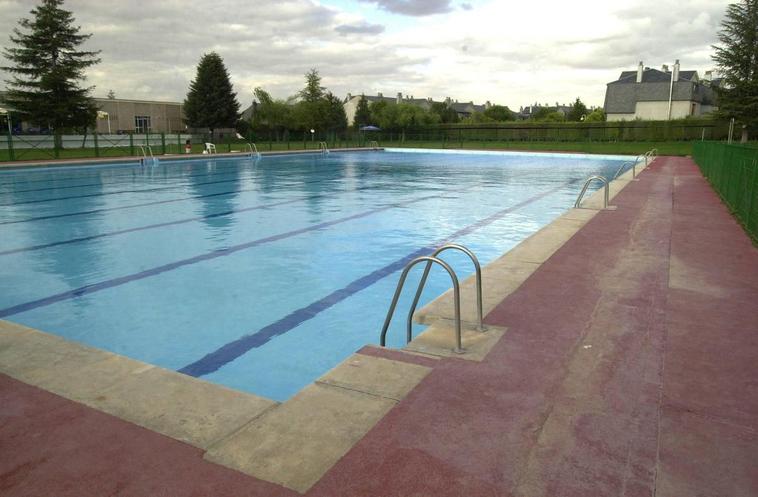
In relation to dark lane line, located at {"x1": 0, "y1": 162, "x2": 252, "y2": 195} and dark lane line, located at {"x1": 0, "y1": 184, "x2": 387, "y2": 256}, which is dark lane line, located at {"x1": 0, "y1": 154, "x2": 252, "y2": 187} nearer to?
dark lane line, located at {"x1": 0, "y1": 162, "x2": 252, "y2": 195}

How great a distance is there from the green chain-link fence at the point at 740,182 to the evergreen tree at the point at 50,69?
3815cm

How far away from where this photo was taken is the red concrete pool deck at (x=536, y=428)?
8.36ft

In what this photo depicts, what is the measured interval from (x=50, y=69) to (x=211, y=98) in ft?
81.9

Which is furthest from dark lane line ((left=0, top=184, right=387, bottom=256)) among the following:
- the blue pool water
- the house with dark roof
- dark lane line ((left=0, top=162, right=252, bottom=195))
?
the house with dark roof

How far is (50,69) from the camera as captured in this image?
37781mm

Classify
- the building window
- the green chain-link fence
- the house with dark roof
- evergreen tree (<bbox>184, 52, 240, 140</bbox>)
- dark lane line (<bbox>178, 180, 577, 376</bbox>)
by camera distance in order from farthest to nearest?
1. the building window
2. the house with dark roof
3. evergreen tree (<bbox>184, 52, 240, 140</bbox>)
4. the green chain-link fence
5. dark lane line (<bbox>178, 180, 577, 376</bbox>)

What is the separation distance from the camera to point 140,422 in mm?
3123

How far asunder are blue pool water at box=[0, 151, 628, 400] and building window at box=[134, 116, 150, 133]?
55.4m

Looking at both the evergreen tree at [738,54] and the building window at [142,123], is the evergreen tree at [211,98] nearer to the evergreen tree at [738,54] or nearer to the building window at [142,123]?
the building window at [142,123]

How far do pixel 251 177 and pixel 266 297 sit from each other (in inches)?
634

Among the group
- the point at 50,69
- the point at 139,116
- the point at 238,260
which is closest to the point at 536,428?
the point at 238,260

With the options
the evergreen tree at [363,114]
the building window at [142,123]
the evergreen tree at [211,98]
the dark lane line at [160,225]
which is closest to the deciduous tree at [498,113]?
the evergreen tree at [363,114]

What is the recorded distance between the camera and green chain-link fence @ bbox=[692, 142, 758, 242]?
8.28 metres

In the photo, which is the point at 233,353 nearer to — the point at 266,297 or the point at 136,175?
the point at 266,297
